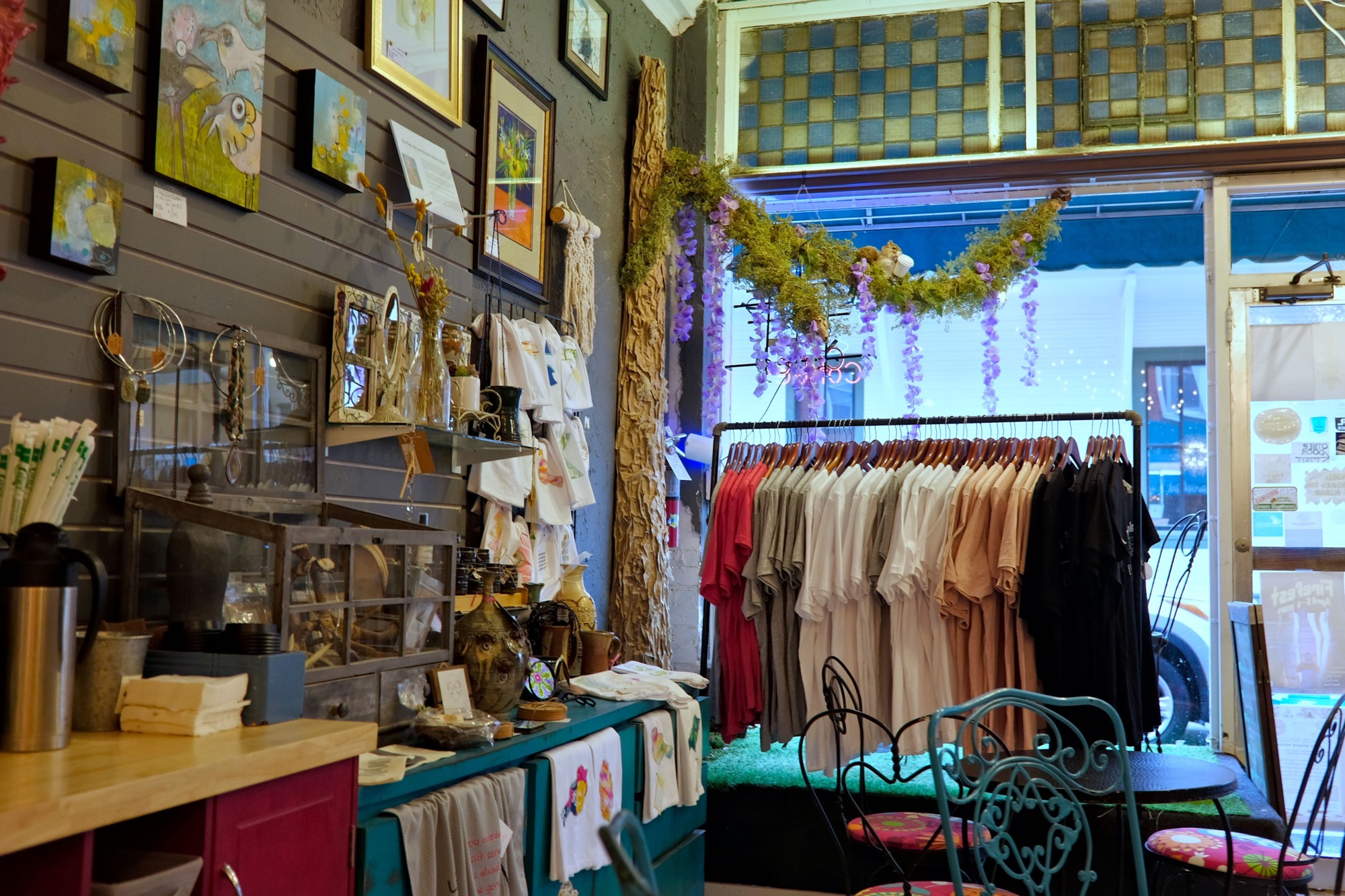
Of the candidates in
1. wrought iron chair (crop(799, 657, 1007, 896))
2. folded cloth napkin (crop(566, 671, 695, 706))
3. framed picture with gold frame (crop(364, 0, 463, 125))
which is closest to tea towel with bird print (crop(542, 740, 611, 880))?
folded cloth napkin (crop(566, 671, 695, 706))

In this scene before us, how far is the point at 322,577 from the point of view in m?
2.28

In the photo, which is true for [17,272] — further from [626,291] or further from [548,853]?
[626,291]

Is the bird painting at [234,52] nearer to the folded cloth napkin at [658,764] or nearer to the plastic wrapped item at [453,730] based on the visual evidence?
the plastic wrapped item at [453,730]

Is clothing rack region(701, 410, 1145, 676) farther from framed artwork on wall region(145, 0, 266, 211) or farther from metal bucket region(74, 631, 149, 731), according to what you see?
metal bucket region(74, 631, 149, 731)

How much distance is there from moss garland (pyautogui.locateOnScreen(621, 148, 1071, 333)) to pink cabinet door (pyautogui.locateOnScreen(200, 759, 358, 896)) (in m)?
3.34

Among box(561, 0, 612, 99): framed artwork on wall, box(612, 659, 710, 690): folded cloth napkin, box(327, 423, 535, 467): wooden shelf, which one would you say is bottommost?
box(612, 659, 710, 690): folded cloth napkin

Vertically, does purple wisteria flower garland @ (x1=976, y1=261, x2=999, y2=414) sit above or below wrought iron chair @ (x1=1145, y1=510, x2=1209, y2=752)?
above

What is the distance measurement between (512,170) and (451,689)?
1854 millimetres

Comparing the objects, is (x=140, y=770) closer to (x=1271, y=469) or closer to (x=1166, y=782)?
(x=1166, y=782)

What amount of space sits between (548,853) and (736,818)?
1832 millimetres

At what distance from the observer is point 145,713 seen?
69.9 inches

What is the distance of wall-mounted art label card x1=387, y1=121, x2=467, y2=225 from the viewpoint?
306 centimetres

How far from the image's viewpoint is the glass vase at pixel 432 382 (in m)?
2.93

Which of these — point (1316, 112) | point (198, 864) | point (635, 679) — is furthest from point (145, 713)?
point (1316, 112)
